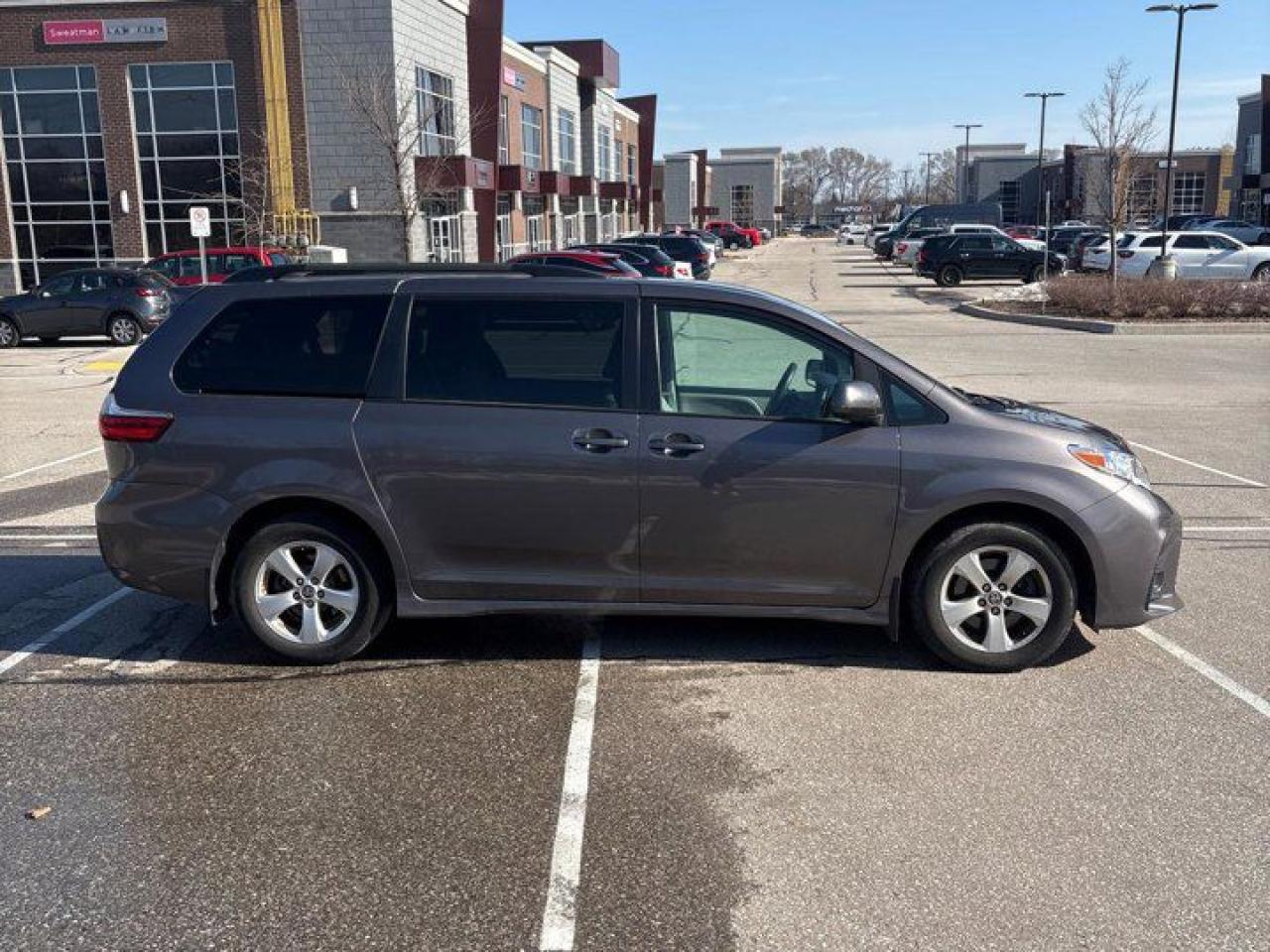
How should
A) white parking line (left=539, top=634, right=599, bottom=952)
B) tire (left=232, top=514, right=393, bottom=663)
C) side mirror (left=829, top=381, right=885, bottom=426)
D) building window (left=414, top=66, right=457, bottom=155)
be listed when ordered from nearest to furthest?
white parking line (left=539, top=634, right=599, bottom=952) → side mirror (left=829, top=381, right=885, bottom=426) → tire (left=232, top=514, right=393, bottom=663) → building window (left=414, top=66, right=457, bottom=155)

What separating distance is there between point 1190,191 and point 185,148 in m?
79.6

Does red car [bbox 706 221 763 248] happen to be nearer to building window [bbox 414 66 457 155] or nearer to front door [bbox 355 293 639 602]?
building window [bbox 414 66 457 155]

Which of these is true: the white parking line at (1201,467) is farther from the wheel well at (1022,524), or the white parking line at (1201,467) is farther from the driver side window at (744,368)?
the driver side window at (744,368)

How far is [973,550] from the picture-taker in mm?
5074

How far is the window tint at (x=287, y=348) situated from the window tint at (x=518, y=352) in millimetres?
256

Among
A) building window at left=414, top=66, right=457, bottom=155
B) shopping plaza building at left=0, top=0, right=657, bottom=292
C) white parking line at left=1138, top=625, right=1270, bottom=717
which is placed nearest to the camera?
white parking line at left=1138, top=625, right=1270, bottom=717

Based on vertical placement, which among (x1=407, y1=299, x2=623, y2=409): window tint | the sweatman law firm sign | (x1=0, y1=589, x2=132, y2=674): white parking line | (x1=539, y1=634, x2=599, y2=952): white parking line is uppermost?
the sweatman law firm sign

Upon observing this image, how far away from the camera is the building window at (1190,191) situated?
289 feet

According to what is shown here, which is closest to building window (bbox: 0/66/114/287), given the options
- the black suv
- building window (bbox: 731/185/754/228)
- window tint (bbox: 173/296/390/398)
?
the black suv

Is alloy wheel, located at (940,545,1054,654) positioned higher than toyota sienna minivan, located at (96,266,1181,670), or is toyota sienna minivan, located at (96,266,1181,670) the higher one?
toyota sienna minivan, located at (96,266,1181,670)

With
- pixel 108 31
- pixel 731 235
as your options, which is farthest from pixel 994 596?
pixel 731 235

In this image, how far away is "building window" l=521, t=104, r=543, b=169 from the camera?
47906mm

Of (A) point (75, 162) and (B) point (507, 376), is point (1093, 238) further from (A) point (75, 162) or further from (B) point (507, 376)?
(B) point (507, 376)

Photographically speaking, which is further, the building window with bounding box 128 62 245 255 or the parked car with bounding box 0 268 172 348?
the building window with bounding box 128 62 245 255
